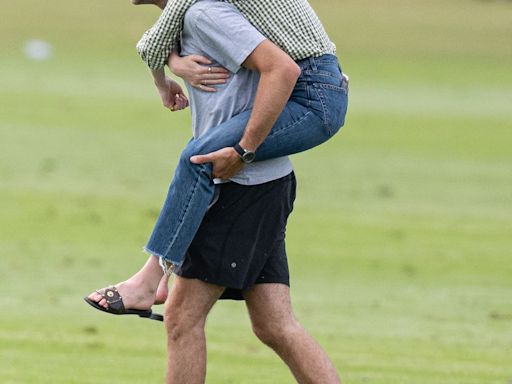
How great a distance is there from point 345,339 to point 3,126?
14117mm

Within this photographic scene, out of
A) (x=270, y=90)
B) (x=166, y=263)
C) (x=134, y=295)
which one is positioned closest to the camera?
(x=270, y=90)

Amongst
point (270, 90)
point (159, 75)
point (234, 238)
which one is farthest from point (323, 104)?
point (159, 75)

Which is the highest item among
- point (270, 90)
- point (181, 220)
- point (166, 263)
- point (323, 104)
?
point (270, 90)

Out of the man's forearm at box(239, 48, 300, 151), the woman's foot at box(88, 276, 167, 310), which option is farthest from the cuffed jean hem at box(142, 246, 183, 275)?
the man's forearm at box(239, 48, 300, 151)

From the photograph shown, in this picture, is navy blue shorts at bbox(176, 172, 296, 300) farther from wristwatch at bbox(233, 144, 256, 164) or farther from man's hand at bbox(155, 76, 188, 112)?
man's hand at bbox(155, 76, 188, 112)

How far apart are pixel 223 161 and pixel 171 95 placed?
30.7 inches

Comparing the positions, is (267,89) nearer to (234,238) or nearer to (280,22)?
(280,22)

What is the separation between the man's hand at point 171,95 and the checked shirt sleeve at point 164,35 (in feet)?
0.86

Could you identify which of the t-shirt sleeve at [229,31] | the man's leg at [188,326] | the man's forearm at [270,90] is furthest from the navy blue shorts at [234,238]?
the t-shirt sleeve at [229,31]

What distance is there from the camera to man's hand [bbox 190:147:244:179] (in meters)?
5.81

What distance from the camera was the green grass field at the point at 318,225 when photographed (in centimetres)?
917

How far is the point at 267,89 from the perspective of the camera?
225 inches

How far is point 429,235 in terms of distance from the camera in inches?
615

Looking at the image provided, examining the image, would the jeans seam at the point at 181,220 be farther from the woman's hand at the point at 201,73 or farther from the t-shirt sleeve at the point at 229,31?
the t-shirt sleeve at the point at 229,31
